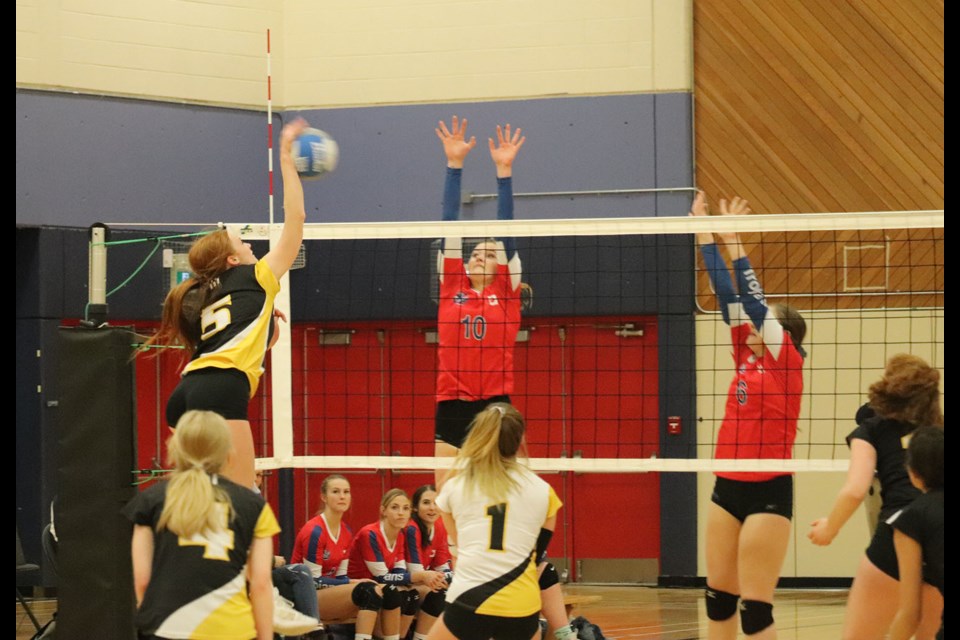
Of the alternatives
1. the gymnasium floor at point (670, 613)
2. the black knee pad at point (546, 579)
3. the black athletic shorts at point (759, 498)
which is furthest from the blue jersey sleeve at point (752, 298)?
the gymnasium floor at point (670, 613)

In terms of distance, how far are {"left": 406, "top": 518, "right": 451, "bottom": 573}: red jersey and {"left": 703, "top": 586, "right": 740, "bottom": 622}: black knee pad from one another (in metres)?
2.97

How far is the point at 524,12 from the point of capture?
39.1 feet

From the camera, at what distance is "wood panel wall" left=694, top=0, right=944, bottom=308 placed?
11.3 m

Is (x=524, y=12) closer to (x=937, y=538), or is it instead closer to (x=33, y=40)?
(x=33, y=40)

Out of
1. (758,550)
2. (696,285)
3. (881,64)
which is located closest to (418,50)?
(696,285)

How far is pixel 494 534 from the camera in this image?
16.7 feet

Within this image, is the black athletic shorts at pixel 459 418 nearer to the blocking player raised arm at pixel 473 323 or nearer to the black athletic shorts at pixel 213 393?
the blocking player raised arm at pixel 473 323

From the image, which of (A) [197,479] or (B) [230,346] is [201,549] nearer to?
(A) [197,479]

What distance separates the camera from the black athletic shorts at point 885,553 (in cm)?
514

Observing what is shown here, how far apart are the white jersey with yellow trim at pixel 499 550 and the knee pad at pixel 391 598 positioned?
10.1 feet

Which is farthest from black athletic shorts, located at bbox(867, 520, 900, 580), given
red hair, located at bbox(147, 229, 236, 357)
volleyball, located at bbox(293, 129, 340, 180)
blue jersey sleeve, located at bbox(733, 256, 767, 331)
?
volleyball, located at bbox(293, 129, 340, 180)

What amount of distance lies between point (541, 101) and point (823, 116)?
2690mm

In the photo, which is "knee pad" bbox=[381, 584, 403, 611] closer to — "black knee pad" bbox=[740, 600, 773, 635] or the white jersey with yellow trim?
"black knee pad" bbox=[740, 600, 773, 635]

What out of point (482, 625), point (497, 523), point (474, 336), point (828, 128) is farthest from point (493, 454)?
point (828, 128)
